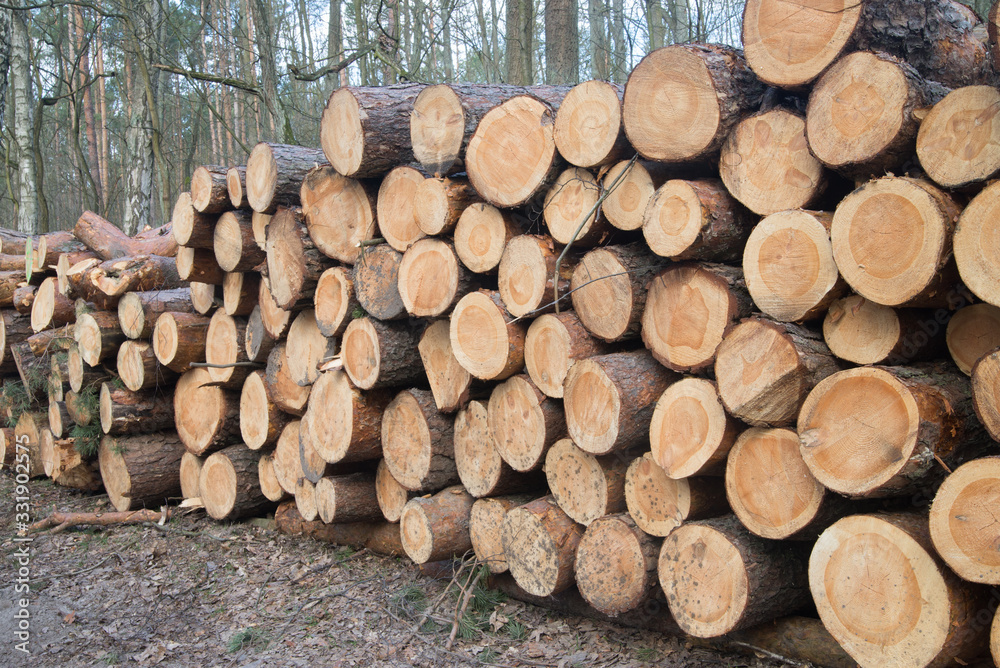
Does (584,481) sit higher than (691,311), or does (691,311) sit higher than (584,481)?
(691,311)

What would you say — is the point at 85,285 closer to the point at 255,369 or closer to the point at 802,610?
the point at 255,369

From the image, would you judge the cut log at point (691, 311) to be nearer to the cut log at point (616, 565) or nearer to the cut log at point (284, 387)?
the cut log at point (616, 565)

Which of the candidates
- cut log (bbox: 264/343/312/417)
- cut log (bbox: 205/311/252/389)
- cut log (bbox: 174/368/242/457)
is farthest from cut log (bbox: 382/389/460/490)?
cut log (bbox: 174/368/242/457)

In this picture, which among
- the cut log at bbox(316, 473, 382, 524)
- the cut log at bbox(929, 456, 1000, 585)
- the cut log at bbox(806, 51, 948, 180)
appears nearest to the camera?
the cut log at bbox(929, 456, 1000, 585)

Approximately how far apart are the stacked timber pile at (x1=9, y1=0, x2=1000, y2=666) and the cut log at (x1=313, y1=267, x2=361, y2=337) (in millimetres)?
23

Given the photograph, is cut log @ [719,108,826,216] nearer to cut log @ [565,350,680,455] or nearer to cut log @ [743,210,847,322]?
cut log @ [743,210,847,322]

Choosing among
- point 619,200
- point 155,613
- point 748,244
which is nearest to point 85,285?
point 155,613

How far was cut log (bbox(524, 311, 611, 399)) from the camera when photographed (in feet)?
10.1

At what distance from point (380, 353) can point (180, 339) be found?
2.05 m

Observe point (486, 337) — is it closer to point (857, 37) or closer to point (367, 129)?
point (367, 129)

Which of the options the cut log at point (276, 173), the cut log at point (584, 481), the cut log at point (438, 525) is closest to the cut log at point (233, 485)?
the cut log at point (438, 525)

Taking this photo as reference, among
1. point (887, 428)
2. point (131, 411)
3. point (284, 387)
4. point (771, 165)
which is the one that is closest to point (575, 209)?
point (771, 165)

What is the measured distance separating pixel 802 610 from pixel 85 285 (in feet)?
17.8

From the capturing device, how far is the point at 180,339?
4988 millimetres
